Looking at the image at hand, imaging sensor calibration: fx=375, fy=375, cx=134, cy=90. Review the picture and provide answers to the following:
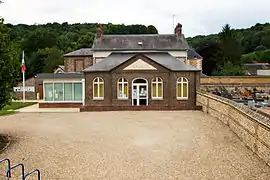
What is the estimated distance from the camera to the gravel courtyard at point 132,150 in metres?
11.4

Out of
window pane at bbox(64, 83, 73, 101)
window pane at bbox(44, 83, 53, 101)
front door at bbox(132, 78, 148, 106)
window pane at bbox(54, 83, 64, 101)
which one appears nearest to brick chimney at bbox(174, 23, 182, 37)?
front door at bbox(132, 78, 148, 106)

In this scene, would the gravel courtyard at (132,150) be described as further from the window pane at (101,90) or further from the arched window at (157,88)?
the window pane at (101,90)

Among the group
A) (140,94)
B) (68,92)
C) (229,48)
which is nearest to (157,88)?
(140,94)

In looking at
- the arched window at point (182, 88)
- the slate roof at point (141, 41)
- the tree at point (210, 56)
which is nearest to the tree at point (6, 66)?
the arched window at point (182, 88)

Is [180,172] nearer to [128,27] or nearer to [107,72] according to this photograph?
[107,72]

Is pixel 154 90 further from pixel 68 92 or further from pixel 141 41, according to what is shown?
pixel 141 41

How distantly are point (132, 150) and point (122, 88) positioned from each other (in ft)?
58.1

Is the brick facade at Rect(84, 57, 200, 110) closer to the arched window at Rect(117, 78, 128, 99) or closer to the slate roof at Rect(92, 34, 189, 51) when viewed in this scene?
the arched window at Rect(117, 78, 128, 99)

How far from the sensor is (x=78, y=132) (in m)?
18.9

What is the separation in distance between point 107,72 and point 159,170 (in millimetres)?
20754

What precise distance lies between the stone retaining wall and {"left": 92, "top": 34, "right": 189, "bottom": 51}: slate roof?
16.4m

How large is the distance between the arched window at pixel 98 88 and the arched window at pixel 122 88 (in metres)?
1.45

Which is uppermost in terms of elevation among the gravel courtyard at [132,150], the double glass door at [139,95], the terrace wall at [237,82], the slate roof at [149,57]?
the slate roof at [149,57]

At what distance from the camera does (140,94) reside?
32125 millimetres
